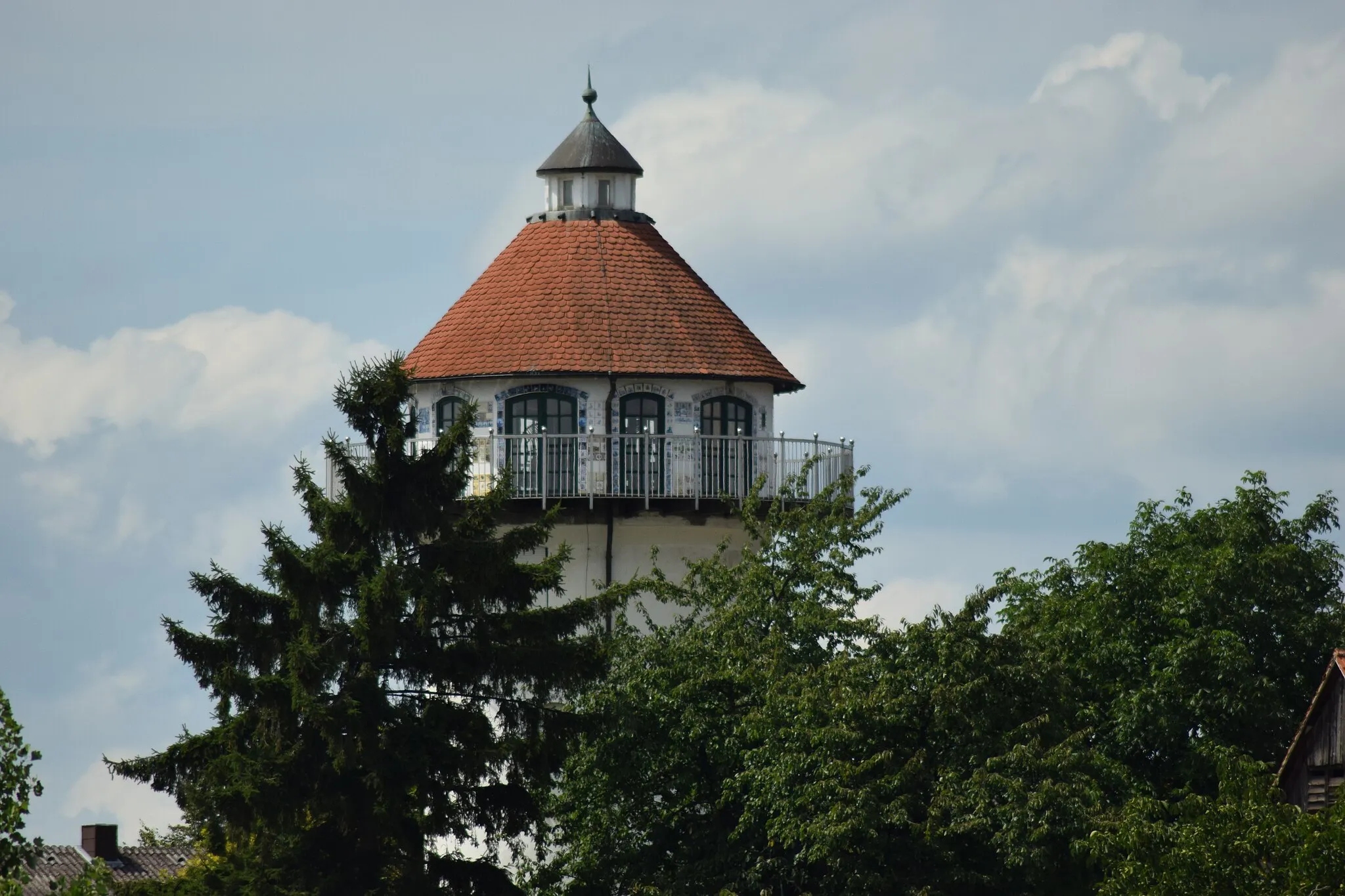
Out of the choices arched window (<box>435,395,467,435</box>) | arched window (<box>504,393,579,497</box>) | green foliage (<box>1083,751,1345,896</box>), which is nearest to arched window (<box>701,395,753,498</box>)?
arched window (<box>504,393,579,497</box>)

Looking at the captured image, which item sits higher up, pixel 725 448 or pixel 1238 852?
pixel 725 448

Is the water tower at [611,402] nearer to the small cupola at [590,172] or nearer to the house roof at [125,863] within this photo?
the small cupola at [590,172]

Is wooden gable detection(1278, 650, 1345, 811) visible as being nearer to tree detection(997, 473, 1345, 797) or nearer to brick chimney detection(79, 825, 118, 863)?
tree detection(997, 473, 1345, 797)

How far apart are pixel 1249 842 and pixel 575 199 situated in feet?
75.9

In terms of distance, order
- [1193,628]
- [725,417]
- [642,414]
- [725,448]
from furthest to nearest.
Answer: [725,417], [725,448], [642,414], [1193,628]

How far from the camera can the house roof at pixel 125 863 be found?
227 ft

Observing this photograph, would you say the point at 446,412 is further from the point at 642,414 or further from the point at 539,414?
the point at 642,414

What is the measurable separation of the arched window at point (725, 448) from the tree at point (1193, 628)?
5063 mm

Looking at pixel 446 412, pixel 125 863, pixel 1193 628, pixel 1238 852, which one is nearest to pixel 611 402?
pixel 446 412

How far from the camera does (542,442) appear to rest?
4978 centimetres

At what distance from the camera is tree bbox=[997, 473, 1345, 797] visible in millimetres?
43531

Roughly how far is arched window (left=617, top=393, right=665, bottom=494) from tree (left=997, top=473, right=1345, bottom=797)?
5.90 metres

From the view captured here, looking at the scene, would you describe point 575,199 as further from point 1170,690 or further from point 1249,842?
point 1249,842

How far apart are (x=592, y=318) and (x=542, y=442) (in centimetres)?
239
